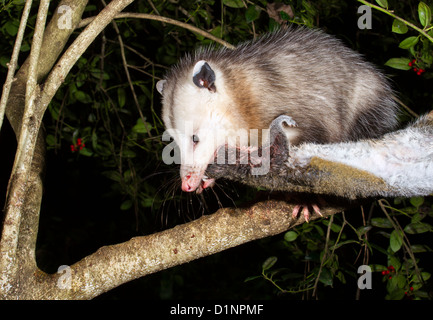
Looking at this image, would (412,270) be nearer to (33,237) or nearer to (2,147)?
(33,237)

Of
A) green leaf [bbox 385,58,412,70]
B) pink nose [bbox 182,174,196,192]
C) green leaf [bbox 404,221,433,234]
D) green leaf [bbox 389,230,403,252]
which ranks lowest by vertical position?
green leaf [bbox 389,230,403,252]

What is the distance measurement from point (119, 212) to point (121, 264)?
237 centimetres

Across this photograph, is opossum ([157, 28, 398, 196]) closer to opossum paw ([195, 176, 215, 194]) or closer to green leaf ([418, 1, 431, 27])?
opossum paw ([195, 176, 215, 194])

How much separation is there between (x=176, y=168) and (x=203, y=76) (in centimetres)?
40

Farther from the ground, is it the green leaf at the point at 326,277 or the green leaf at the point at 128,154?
the green leaf at the point at 128,154

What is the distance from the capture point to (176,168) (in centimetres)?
180

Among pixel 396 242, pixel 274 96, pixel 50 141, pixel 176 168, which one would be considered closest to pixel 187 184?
pixel 176 168

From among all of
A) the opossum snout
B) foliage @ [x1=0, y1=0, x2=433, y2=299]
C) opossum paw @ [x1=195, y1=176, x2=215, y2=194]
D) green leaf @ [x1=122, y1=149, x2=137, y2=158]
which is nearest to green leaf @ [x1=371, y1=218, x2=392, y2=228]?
foliage @ [x1=0, y1=0, x2=433, y2=299]

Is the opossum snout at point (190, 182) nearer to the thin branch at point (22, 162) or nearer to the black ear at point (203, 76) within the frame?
the black ear at point (203, 76)

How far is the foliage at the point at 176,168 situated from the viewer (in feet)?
6.28

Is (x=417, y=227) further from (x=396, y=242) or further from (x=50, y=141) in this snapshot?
(x=50, y=141)

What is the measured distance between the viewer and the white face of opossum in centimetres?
156

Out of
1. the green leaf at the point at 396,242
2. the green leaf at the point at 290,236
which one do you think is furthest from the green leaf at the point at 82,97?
the green leaf at the point at 396,242

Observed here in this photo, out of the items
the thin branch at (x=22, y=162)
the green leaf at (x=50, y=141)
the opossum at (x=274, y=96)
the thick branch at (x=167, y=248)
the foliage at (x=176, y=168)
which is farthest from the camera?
the green leaf at (x=50, y=141)
